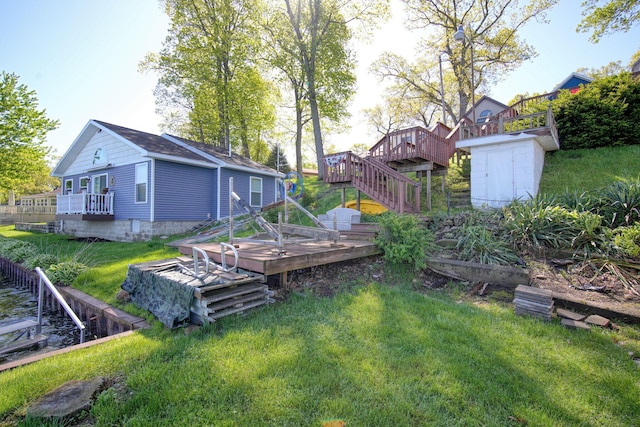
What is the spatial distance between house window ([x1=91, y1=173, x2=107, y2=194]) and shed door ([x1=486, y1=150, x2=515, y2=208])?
15550 millimetres

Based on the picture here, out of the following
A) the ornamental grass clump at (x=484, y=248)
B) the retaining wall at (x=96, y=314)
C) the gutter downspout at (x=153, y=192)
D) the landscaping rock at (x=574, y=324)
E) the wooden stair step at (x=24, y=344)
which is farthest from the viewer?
the gutter downspout at (x=153, y=192)

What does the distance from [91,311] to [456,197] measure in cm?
969

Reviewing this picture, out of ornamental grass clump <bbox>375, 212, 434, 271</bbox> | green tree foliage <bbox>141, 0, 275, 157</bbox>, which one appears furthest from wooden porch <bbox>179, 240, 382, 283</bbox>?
green tree foliage <bbox>141, 0, 275, 157</bbox>

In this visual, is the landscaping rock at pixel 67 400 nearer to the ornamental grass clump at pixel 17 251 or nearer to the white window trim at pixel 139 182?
the ornamental grass clump at pixel 17 251

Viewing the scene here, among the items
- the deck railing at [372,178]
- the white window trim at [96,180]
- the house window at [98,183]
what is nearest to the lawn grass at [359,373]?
the deck railing at [372,178]

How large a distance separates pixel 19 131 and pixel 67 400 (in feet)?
71.9

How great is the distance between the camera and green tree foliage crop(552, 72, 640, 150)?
9.73 m

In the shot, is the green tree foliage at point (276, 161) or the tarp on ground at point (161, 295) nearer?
the tarp on ground at point (161, 295)

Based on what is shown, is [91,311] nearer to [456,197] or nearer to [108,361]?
[108,361]

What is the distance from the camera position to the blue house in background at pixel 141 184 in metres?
11.4

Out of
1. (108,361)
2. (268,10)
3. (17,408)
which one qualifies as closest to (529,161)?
(108,361)

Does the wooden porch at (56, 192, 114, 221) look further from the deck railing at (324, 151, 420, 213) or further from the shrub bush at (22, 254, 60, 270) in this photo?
the deck railing at (324, 151, 420, 213)

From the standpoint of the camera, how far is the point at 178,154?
12.1m

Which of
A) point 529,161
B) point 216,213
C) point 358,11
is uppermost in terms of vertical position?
point 358,11
